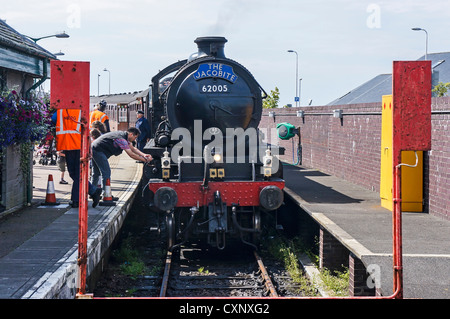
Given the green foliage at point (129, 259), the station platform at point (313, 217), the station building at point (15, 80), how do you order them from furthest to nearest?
the station building at point (15, 80), the green foliage at point (129, 259), the station platform at point (313, 217)

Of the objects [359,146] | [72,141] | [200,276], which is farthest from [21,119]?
[359,146]

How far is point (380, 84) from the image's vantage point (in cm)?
3894

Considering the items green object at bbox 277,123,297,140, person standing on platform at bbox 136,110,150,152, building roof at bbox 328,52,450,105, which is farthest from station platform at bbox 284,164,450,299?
building roof at bbox 328,52,450,105

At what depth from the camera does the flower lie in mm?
8547

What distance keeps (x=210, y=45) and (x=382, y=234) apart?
4.00 meters

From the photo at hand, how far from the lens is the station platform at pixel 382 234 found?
223 inches

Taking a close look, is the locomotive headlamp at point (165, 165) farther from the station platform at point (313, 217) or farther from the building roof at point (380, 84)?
the building roof at point (380, 84)

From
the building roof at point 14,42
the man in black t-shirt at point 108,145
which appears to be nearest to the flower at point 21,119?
the building roof at point 14,42

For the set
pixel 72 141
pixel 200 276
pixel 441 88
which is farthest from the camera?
pixel 441 88

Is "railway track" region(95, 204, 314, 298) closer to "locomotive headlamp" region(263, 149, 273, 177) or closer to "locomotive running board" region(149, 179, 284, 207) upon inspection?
"locomotive running board" region(149, 179, 284, 207)

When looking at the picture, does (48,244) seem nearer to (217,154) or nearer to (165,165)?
(165,165)

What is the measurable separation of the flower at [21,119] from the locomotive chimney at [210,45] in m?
2.72

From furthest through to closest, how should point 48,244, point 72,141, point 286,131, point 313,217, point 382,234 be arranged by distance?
point 286,131
point 72,141
point 313,217
point 382,234
point 48,244
